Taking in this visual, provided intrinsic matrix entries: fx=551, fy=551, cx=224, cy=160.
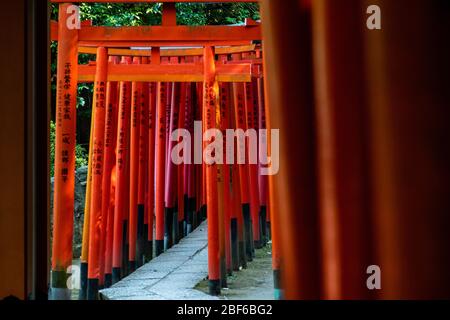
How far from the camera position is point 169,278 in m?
7.91

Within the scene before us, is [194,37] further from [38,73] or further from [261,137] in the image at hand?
[38,73]

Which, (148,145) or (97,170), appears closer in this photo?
(97,170)

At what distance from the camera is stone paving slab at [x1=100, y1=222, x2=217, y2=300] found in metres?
6.69

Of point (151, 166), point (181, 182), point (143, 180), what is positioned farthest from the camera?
point (181, 182)

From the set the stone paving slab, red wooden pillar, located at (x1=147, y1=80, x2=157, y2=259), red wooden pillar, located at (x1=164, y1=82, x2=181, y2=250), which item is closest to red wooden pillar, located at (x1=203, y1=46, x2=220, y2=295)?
the stone paving slab

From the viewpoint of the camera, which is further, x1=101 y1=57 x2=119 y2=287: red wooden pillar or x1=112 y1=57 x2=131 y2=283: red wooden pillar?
x1=112 y1=57 x2=131 y2=283: red wooden pillar

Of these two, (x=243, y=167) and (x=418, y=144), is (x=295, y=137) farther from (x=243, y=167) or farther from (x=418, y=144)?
(x=243, y=167)

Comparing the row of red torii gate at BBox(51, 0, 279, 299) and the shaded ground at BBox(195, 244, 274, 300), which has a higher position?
the row of red torii gate at BBox(51, 0, 279, 299)

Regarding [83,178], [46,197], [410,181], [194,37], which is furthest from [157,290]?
[410,181]

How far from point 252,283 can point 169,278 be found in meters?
1.20

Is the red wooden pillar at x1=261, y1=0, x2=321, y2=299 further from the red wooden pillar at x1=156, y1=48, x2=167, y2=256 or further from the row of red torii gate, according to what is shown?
the red wooden pillar at x1=156, y1=48, x2=167, y2=256

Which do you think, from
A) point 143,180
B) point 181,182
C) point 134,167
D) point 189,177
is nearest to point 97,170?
point 134,167

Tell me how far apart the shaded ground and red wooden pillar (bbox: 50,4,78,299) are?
7.49 ft

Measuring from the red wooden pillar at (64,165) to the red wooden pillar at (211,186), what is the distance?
72.4 inches
